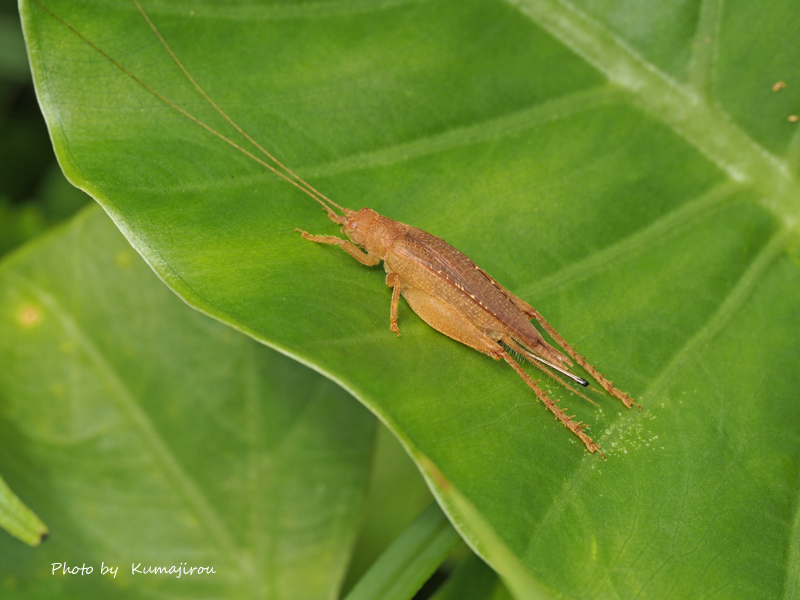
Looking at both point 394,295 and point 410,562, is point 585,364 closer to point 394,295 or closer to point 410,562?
point 394,295

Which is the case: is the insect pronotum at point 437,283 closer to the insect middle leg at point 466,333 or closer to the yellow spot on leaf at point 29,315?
the insect middle leg at point 466,333

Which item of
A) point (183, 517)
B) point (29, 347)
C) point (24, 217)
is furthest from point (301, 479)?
point (24, 217)

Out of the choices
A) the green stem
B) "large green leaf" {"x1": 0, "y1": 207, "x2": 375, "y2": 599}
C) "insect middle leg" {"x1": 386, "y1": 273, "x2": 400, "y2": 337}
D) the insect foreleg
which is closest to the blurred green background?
"large green leaf" {"x1": 0, "y1": 207, "x2": 375, "y2": 599}

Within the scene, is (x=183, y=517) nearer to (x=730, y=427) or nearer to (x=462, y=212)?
(x=462, y=212)

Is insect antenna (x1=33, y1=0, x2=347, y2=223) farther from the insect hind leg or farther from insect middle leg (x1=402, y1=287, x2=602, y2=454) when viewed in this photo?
the insect hind leg

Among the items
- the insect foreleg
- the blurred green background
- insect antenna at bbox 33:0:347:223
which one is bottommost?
the insect foreleg

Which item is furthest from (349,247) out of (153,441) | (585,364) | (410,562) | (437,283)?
(153,441)

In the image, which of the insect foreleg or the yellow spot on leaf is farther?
the yellow spot on leaf

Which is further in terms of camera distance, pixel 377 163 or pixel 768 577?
pixel 377 163
